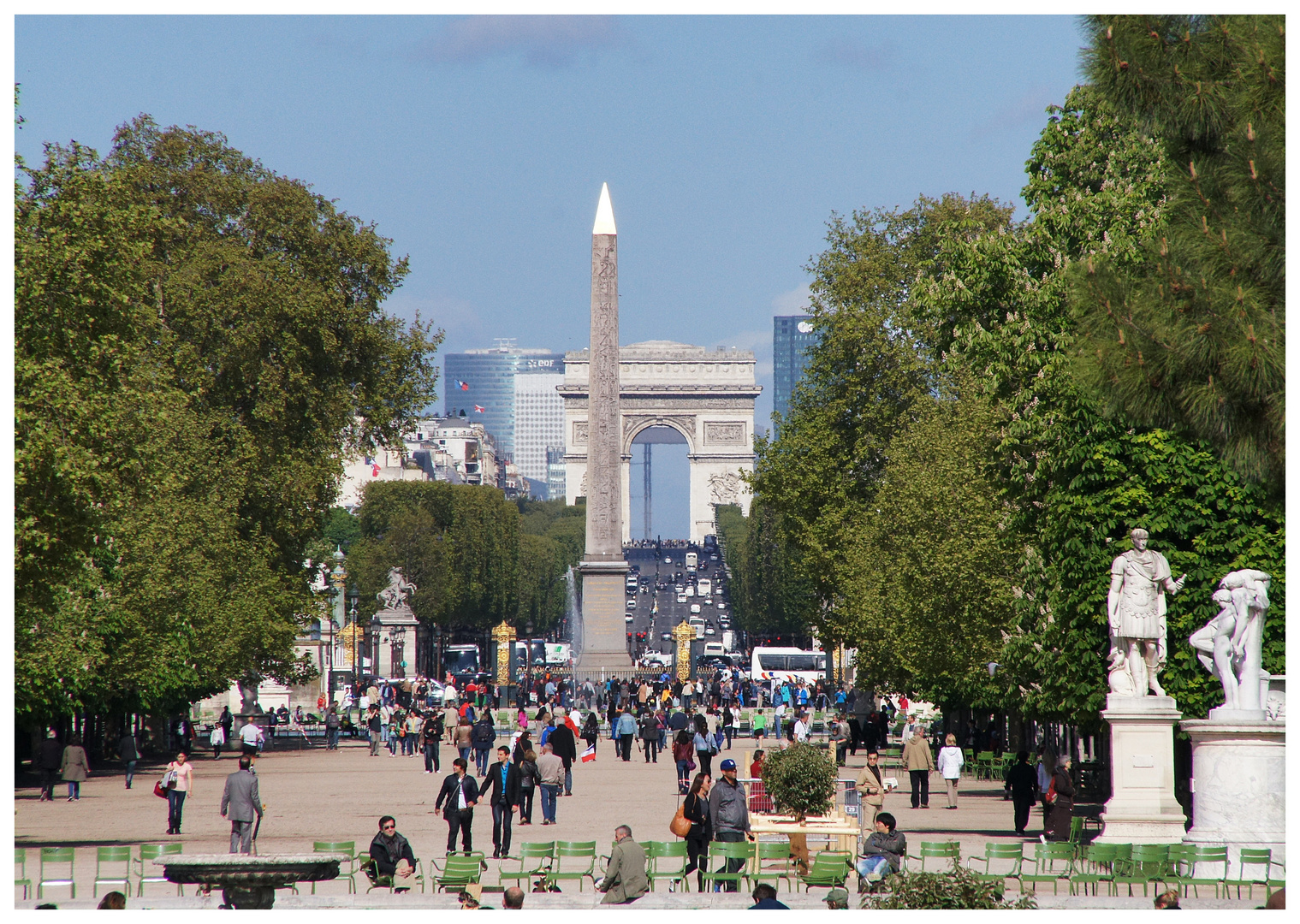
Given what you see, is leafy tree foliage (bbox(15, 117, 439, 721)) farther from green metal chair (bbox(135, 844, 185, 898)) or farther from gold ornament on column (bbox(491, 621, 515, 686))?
gold ornament on column (bbox(491, 621, 515, 686))

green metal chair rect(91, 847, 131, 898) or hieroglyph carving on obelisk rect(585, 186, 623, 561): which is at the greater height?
hieroglyph carving on obelisk rect(585, 186, 623, 561)

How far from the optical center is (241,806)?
17.9 meters

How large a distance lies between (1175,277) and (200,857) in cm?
752

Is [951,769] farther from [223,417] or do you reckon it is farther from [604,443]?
[604,443]

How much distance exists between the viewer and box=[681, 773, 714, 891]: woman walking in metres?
16.7

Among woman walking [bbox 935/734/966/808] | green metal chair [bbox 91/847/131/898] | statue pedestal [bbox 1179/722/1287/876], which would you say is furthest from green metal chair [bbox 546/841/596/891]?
woman walking [bbox 935/734/966/808]

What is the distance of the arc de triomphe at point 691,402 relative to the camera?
480ft

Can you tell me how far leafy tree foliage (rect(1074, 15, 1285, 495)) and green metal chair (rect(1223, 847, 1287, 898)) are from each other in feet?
17.4

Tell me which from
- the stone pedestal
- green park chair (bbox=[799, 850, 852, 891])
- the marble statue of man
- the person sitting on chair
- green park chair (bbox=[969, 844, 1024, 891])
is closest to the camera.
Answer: green park chair (bbox=[969, 844, 1024, 891])

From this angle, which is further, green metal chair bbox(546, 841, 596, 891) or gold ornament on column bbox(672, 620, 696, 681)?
gold ornament on column bbox(672, 620, 696, 681)

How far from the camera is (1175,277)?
1016 cm

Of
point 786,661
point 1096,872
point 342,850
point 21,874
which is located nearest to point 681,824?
point 342,850

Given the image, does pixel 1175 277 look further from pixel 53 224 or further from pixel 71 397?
pixel 53 224

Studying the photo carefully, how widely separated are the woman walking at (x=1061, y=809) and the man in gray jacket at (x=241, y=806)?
862 centimetres
